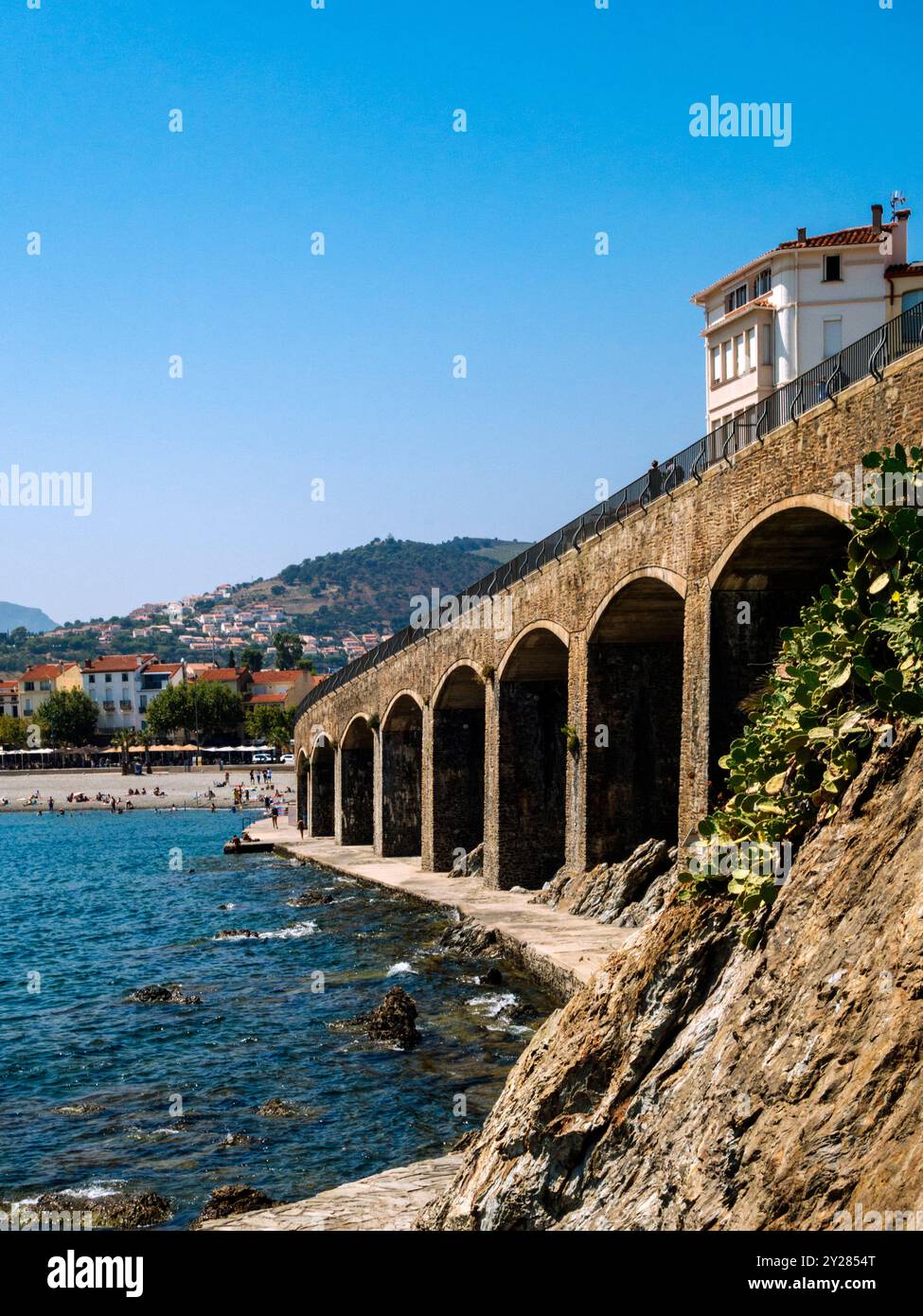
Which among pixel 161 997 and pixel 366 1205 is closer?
pixel 366 1205

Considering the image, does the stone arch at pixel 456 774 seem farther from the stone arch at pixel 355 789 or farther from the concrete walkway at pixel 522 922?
the stone arch at pixel 355 789

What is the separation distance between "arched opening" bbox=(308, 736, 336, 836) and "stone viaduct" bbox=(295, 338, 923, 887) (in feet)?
45.8

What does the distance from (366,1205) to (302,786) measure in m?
→ 59.3

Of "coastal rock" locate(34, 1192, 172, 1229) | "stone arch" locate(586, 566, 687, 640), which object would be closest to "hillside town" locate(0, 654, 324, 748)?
"stone arch" locate(586, 566, 687, 640)

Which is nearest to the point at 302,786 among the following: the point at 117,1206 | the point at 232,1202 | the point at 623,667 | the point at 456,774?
the point at 456,774

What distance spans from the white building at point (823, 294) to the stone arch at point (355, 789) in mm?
23567

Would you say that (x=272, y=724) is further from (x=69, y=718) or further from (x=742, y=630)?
(x=742, y=630)

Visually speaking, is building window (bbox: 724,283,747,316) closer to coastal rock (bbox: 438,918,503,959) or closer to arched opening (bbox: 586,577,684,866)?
arched opening (bbox: 586,577,684,866)

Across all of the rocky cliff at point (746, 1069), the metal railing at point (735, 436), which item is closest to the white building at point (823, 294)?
the metal railing at point (735, 436)

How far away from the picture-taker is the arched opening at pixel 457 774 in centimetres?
4234

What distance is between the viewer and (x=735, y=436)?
72.7 feet

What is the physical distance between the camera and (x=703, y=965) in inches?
361

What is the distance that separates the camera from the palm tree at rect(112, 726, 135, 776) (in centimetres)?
12980

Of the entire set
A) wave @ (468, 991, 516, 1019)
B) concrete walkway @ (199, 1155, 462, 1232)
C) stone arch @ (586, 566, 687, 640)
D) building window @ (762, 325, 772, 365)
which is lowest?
wave @ (468, 991, 516, 1019)
